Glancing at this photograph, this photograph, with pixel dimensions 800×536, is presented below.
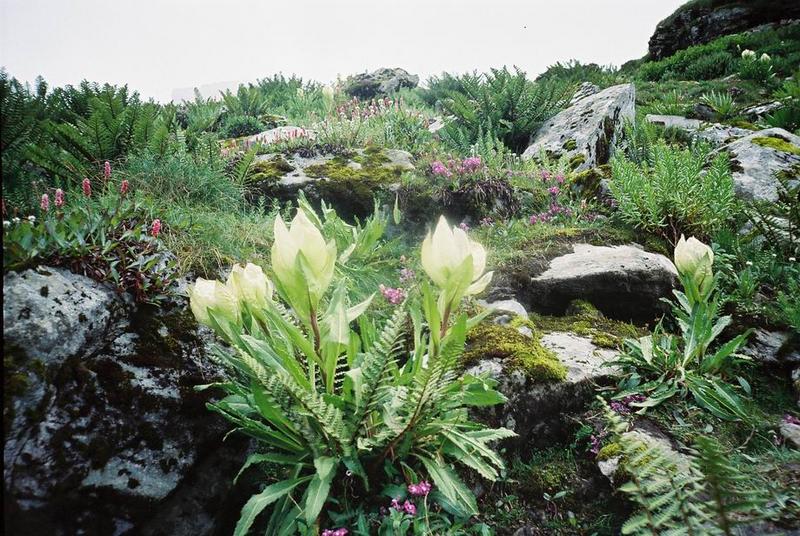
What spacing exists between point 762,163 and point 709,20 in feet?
54.0

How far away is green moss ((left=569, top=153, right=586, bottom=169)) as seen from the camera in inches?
206

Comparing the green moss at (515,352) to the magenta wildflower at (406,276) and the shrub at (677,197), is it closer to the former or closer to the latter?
the magenta wildflower at (406,276)

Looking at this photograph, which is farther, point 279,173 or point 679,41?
point 679,41

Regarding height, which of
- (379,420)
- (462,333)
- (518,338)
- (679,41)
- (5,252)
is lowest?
(518,338)

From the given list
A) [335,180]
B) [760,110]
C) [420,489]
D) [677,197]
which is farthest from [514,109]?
[420,489]

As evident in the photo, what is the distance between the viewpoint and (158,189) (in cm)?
343

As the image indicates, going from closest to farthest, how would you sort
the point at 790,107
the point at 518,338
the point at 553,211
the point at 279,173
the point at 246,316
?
the point at 246,316, the point at 518,338, the point at 553,211, the point at 279,173, the point at 790,107

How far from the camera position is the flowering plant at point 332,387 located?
51.0 inches

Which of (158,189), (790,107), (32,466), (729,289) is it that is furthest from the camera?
(790,107)

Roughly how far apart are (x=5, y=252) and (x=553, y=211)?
3.95 m

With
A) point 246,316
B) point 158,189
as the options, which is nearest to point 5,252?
point 246,316

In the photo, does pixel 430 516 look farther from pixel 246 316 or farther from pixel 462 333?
pixel 246 316

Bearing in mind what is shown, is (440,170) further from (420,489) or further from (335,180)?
(420,489)

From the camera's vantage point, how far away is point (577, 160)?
5277 mm
